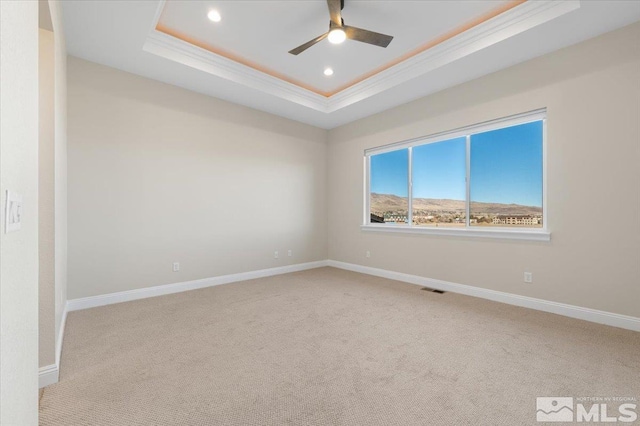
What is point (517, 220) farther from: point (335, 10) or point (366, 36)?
point (335, 10)

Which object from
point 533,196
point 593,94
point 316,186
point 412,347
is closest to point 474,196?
point 533,196

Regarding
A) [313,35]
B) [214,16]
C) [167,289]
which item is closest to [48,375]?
[167,289]

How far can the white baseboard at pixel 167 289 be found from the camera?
3.25m

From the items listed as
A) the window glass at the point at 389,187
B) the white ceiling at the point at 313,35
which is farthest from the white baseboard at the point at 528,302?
the white ceiling at the point at 313,35

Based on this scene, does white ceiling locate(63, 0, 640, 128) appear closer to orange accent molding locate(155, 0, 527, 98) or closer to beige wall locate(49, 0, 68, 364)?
orange accent molding locate(155, 0, 527, 98)

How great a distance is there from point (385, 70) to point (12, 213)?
13.5ft

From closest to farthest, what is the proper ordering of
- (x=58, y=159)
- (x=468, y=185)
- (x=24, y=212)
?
(x=24, y=212)
(x=58, y=159)
(x=468, y=185)

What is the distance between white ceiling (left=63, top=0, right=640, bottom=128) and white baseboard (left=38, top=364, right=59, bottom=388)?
294cm

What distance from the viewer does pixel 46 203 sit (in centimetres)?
188

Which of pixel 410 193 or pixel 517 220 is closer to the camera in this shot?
pixel 517 220

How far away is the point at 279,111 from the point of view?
16.0ft

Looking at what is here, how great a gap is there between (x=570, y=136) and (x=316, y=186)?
12.8ft

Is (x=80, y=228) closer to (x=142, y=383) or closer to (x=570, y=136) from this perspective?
(x=142, y=383)

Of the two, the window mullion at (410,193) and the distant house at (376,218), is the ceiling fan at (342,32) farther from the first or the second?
the distant house at (376,218)
